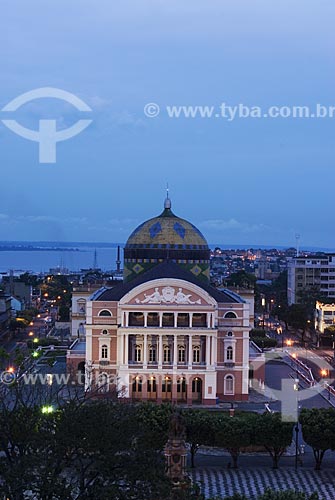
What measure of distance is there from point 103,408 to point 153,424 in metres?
8.56

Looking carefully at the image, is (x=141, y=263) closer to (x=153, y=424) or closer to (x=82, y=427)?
(x=153, y=424)

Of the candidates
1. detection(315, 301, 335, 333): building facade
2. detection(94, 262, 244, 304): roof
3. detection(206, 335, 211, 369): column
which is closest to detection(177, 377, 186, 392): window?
detection(206, 335, 211, 369): column

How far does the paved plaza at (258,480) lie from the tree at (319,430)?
104 centimetres

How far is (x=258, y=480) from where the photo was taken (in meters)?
32.6

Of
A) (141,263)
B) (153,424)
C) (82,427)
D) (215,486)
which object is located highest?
(141,263)

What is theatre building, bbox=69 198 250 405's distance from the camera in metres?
47.5

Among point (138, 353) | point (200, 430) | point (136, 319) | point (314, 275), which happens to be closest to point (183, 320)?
point (136, 319)

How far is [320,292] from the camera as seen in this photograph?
313 feet

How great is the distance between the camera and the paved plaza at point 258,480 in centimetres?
3119

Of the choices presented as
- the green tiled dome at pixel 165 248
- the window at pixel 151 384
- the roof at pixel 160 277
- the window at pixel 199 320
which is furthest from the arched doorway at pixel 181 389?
the green tiled dome at pixel 165 248

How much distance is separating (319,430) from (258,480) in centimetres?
328

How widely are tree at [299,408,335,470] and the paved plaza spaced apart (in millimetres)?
1040

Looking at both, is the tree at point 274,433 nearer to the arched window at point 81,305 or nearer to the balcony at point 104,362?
the balcony at point 104,362

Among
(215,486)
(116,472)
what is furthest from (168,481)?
(215,486)
